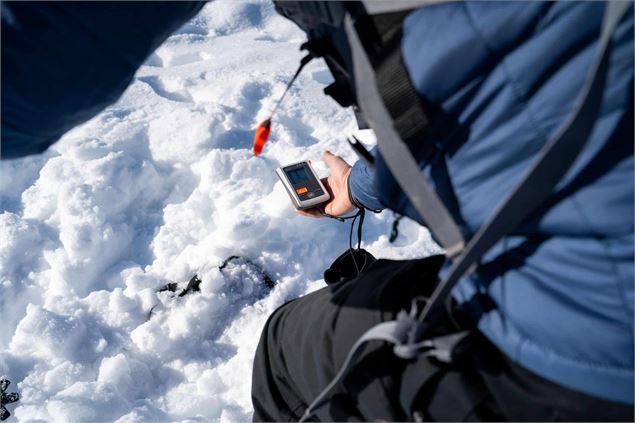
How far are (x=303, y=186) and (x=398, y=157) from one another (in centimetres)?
107

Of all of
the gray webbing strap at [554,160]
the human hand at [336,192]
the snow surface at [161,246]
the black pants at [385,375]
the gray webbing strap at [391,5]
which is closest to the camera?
the gray webbing strap at [554,160]

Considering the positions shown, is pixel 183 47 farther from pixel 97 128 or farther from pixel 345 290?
pixel 345 290

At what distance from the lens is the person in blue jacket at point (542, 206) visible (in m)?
0.58

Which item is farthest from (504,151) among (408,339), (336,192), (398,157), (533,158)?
(336,192)

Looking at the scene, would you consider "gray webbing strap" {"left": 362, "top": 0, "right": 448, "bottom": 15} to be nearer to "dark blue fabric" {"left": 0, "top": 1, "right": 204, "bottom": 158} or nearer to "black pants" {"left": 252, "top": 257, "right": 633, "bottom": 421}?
"dark blue fabric" {"left": 0, "top": 1, "right": 204, "bottom": 158}

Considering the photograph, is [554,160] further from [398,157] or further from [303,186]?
[303,186]

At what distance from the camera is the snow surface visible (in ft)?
6.10

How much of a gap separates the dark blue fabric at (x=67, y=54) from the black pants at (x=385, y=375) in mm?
573

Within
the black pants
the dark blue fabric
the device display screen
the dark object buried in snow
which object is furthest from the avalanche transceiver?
the dark object buried in snow

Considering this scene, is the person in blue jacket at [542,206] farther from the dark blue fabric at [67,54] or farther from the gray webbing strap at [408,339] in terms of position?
the dark blue fabric at [67,54]

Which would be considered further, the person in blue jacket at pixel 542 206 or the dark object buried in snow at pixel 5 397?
the dark object buried in snow at pixel 5 397

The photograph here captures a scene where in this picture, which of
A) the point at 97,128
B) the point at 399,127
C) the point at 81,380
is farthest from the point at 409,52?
the point at 97,128

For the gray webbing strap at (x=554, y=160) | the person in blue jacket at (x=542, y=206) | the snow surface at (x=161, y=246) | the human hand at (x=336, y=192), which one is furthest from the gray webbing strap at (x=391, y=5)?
the snow surface at (x=161, y=246)

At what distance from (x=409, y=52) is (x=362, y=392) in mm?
576
